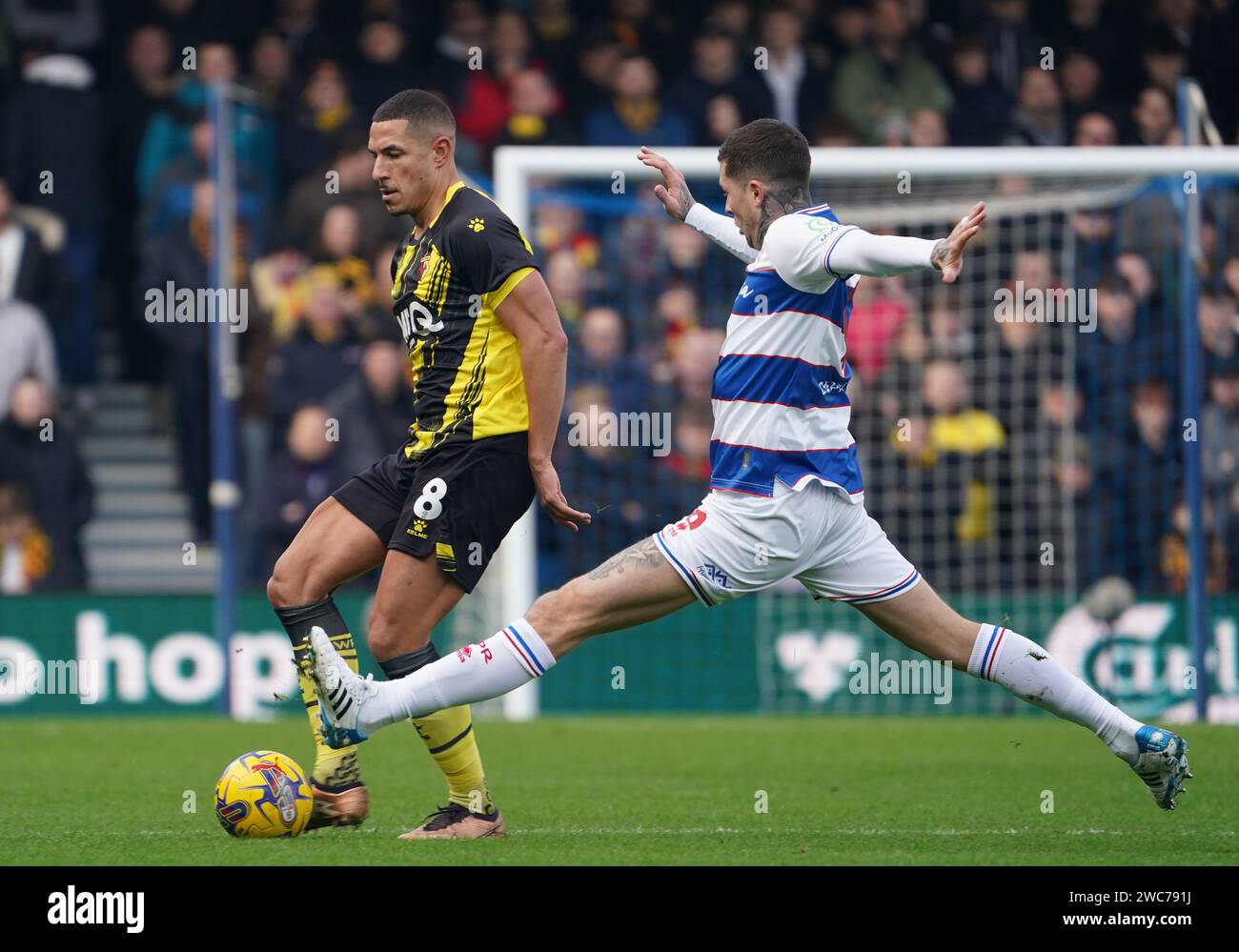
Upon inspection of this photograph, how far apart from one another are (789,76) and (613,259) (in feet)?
8.94

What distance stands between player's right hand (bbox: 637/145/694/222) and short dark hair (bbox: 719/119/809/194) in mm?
704

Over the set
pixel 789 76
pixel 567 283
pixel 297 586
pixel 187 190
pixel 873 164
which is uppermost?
pixel 789 76

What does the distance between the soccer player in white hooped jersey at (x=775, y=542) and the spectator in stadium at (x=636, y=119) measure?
880 centimetres

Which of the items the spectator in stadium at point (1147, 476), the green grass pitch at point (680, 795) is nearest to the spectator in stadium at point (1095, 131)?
the spectator in stadium at point (1147, 476)

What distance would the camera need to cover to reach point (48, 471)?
14203 mm

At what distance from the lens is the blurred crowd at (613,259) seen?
1351 cm

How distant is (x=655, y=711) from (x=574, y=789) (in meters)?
4.61

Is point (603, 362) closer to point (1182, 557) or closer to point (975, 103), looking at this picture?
point (1182, 557)

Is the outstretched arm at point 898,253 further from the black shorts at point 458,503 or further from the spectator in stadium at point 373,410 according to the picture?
the spectator in stadium at point 373,410

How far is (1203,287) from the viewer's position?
43.8 feet

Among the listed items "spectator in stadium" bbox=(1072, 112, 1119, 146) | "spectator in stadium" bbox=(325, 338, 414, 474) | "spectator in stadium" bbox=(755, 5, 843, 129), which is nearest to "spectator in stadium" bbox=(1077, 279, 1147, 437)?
"spectator in stadium" bbox=(1072, 112, 1119, 146)

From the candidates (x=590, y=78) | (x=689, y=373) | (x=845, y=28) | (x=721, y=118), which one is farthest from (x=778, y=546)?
(x=845, y=28)

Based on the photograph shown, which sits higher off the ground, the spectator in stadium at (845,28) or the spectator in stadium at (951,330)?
the spectator in stadium at (845,28)

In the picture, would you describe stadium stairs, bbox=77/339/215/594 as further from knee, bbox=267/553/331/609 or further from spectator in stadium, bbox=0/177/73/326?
knee, bbox=267/553/331/609
